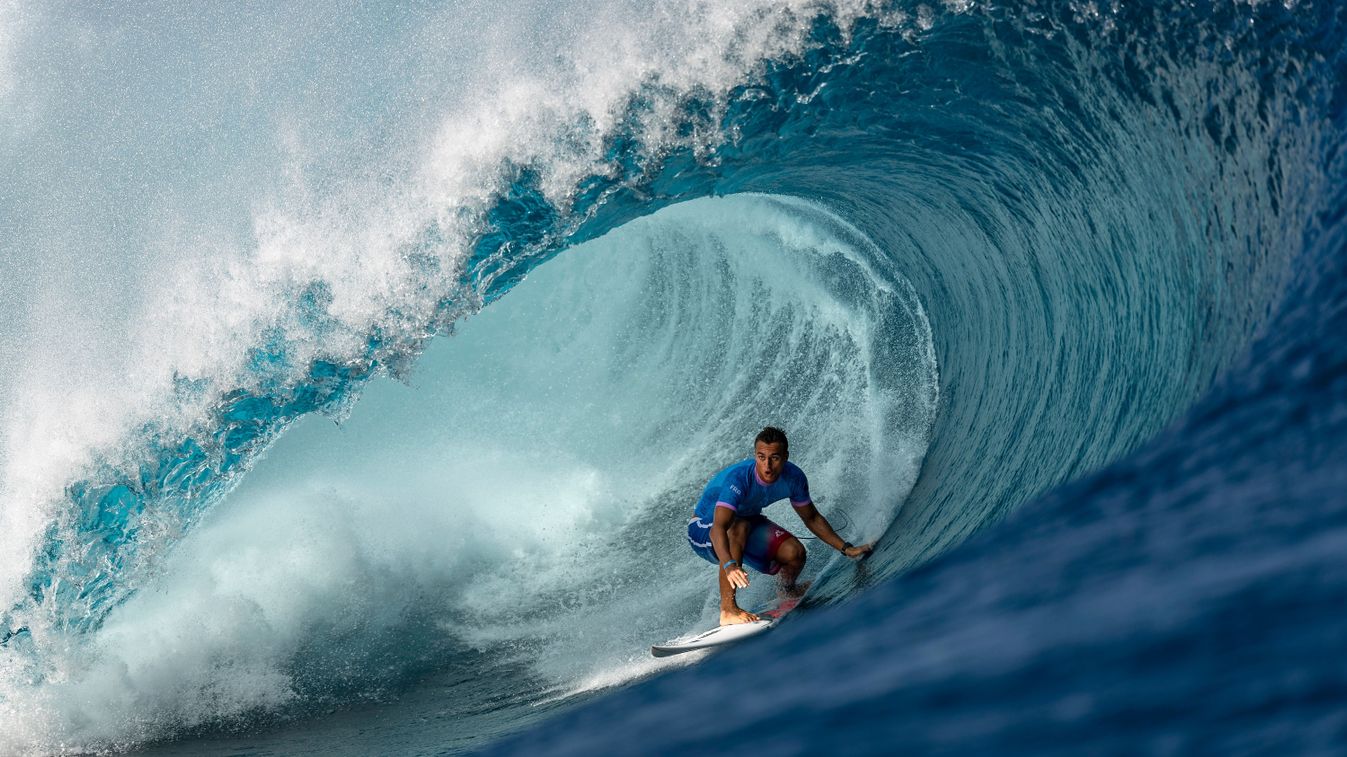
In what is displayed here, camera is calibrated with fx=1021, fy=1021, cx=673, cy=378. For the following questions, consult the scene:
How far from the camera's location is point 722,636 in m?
4.64

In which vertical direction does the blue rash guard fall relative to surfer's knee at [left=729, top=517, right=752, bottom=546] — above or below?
above

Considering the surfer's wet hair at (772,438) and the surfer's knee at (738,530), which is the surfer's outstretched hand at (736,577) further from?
A: the surfer's wet hair at (772,438)

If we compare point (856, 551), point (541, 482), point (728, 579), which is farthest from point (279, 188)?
point (856, 551)

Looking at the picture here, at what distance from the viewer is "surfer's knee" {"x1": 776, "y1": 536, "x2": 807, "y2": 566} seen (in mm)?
5484

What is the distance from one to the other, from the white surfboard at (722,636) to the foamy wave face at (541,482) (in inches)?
27.5

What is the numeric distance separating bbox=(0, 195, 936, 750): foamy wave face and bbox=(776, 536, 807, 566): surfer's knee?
303 mm

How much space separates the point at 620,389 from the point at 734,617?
15.0ft

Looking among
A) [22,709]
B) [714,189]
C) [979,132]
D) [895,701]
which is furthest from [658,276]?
[895,701]

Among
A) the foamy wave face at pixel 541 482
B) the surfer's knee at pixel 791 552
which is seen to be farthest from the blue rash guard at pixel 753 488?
the foamy wave face at pixel 541 482

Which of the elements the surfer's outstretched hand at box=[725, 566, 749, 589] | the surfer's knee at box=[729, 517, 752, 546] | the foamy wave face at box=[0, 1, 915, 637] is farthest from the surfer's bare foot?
the foamy wave face at box=[0, 1, 915, 637]

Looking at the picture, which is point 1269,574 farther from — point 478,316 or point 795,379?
point 478,316

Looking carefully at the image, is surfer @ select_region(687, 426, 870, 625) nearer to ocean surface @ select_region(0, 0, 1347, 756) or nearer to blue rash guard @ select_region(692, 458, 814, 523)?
blue rash guard @ select_region(692, 458, 814, 523)

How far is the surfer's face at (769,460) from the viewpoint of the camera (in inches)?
192

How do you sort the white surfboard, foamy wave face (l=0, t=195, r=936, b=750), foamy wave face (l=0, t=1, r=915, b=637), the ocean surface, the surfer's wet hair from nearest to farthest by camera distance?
the ocean surface → the white surfboard → the surfer's wet hair → foamy wave face (l=0, t=1, r=915, b=637) → foamy wave face (l=0, t=195, r=936, b=750)
